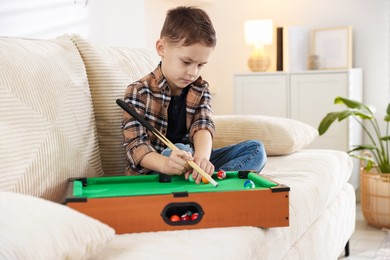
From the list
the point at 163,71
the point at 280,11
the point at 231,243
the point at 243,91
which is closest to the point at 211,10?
the point at 280,11

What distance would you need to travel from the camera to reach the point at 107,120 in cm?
196

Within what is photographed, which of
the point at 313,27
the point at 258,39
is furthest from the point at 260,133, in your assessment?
the point at 313,27

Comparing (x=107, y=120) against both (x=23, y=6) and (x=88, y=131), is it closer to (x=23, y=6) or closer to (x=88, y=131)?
(x=88, y=131)

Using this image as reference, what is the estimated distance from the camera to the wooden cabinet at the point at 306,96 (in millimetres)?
3973

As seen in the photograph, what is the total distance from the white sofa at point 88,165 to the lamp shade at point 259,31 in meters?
1.79

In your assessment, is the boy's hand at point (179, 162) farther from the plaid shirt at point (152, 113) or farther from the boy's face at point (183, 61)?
the boy's face at point (183, 61)

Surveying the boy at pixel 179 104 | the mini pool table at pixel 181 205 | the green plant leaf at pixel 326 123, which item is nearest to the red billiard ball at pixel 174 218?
the mini pool table at pixel 181 205

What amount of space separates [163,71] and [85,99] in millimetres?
263

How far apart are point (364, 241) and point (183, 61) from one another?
1.75 m

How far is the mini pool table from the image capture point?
1.31 m

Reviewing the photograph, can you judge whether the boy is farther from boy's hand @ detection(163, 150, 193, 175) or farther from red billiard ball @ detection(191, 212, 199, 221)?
red billiard ball @ detection(191, 212, 199, 221)

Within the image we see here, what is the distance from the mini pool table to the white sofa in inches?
1.0

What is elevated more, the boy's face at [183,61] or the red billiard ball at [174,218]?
the boy's face at [183,61]

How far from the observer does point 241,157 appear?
1.97m
